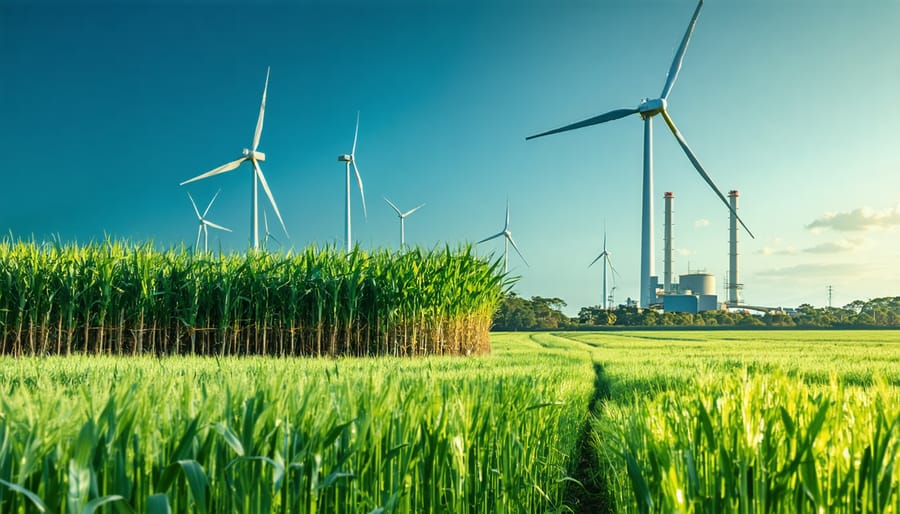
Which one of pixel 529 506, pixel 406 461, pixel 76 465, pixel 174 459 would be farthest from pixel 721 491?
pixel 76 465

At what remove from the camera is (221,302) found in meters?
16.6

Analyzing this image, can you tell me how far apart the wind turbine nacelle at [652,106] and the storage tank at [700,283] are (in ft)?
201

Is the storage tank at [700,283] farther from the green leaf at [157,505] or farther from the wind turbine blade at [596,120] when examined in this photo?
the green leaf at [157,505]

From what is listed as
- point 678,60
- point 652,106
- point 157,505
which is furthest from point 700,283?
point 157,505

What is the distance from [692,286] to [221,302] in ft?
301

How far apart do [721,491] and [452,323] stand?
1561cm

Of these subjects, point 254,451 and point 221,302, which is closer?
point 254,451

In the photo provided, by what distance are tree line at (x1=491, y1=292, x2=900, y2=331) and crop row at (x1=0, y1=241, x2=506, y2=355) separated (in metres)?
46.1

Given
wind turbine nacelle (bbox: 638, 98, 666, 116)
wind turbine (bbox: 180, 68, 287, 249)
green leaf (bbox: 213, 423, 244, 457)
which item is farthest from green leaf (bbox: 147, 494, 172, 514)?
wind turbine nacelle (bbox: 638, 98, 666, 116)

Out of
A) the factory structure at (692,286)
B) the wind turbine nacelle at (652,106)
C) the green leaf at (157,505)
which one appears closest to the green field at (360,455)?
the green leaf at (157,505)

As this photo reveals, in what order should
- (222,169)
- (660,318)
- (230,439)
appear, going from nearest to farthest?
(230,439)
(222,169)
(660,318)

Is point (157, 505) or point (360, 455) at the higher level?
point (157, 505)

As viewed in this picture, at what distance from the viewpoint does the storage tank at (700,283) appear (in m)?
95.2

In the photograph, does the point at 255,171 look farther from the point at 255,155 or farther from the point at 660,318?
the point at 660,318
